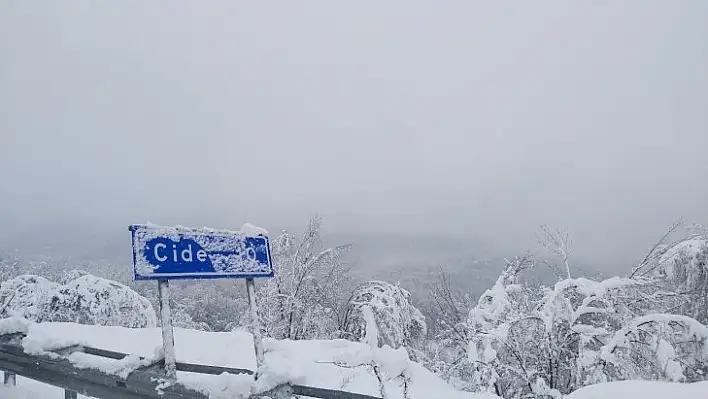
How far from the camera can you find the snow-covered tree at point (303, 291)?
23.8 metres

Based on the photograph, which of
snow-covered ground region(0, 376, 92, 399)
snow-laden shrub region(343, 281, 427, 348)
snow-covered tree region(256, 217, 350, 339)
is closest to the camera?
snow-covered ground region(0, 376, 92, 399)

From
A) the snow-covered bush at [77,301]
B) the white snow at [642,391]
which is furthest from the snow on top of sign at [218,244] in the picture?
the snow-covered bush at [77,301]

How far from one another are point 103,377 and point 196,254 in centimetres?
172

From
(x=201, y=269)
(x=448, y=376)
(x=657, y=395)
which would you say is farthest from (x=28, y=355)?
(x=448, y=376)

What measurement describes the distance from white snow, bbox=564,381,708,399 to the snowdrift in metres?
1.82

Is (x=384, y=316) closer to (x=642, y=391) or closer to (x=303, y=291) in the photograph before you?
(x=303, y=291)

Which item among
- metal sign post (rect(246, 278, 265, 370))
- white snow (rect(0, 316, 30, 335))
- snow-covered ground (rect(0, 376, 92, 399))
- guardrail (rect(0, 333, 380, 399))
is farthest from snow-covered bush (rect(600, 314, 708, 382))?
white snow (rect(0, 316, 30, 335))

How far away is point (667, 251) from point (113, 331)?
42.3ft

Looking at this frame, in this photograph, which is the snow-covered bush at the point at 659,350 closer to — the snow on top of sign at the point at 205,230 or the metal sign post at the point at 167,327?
the snow on top of sign at the point at 205,230

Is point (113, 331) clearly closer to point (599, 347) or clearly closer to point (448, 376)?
point (448, 376)

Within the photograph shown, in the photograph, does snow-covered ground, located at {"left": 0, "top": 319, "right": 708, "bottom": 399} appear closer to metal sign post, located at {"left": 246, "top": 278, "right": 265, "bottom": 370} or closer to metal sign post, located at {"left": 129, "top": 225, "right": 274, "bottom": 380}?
metal sign post, located at {"left": 246, "top": 278, "right": 265, "bottom": 370}

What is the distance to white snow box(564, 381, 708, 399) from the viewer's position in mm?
4496

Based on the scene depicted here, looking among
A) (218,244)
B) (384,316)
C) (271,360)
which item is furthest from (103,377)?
(384,316)

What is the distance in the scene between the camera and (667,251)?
10492 mm
